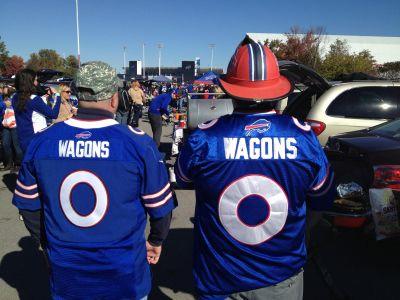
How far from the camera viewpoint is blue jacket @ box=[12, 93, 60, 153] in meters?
5.36

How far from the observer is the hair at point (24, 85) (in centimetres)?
518

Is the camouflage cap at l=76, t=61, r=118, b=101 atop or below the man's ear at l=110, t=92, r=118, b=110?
atop

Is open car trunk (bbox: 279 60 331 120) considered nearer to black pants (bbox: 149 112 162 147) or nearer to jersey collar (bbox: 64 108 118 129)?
jersey collar (bbox: 64 108 118 129)

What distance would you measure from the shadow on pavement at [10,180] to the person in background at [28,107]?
178 centimetres

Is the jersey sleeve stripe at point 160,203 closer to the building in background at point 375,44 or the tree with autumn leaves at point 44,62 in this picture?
the building in background at point 375,44

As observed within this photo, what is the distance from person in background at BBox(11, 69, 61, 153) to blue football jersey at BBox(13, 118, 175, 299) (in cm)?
366

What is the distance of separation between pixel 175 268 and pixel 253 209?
7.84 feet

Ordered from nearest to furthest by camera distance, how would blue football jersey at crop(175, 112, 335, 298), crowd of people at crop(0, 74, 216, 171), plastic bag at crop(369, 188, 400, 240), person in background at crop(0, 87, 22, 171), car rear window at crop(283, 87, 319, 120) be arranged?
blue football jersey at crop(175, 112, 335, 298) < plastic bag at crop(369, 188, 400, 240) < crowd of people at crop(0, 74, 216, 171) < car rear window at crop(283, 87, 319, 120) < person in background at crop(0, 87, 22, 171)

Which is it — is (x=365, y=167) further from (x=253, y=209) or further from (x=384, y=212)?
(x=253, y=209)

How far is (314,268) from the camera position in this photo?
3.81 m

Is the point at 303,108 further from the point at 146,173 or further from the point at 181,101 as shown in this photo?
the point at 181,101

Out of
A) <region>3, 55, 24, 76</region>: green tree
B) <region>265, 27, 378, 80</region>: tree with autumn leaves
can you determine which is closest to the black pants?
<region>265, 27, 378, 80</region>: tree with autumn leaves

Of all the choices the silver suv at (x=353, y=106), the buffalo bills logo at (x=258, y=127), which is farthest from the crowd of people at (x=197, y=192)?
the silver suv at (x=353, y=106)

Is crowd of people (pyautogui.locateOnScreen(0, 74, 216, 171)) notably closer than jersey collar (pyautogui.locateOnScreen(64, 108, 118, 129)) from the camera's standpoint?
No
